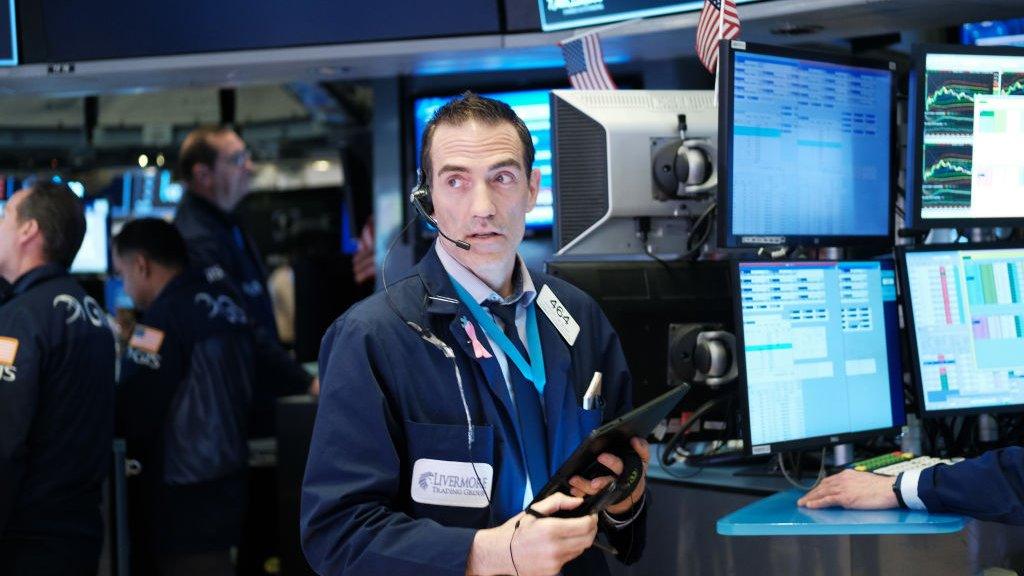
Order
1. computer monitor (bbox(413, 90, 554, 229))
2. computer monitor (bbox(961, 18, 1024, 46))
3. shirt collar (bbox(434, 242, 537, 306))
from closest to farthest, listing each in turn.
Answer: shirt collar (bbox(434, 242, 537, 306))
computer monitor (bbox(961, 18, 1024, 46))
computer monitor (bbox(413, 90, 554, 229))

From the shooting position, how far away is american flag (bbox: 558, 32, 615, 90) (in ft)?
10.8

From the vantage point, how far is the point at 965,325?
278 cm

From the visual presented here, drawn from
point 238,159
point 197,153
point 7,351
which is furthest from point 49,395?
point 238,159

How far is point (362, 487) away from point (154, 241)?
9.21ft

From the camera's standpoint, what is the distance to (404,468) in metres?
1.92

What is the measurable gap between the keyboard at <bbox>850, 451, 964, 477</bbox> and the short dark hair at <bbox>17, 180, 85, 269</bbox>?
91.9 inches

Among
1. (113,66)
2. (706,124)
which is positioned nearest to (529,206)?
(706,124)

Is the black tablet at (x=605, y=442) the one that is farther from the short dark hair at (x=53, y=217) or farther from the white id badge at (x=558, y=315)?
the short dark hair at (x=53, y=217)

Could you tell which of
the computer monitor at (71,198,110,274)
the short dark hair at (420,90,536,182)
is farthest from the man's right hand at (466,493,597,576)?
the computer monitor at (71,198,110,274)

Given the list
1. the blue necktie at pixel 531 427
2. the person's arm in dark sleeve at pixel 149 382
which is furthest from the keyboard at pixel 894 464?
the person's arm in dark sleeve at pixel 149 382

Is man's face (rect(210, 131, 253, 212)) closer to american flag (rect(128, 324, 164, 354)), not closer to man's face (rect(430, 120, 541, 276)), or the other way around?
american flag (rect(128, 324, 164, 354))

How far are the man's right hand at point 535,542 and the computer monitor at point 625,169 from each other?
1.29 m

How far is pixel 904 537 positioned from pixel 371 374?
1280 millimetres

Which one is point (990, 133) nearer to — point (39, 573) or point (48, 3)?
point (39, 573)
